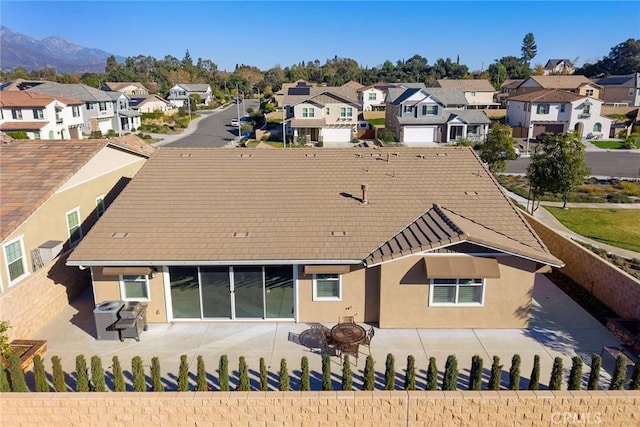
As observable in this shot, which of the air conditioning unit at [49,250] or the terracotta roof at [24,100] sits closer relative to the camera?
the air conditioning unit at [49,250]

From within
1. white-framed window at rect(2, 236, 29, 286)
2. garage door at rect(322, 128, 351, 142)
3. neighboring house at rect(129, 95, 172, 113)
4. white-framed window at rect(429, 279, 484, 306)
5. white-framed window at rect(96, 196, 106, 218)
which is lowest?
white-framed window at rect(429, 279, 484, 306)

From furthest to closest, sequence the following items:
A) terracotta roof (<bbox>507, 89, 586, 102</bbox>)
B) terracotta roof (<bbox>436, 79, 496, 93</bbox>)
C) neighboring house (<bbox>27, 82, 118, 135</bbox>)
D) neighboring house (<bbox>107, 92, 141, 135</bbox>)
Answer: terracotta roof (<bbox>436, 79, 496, 93</bbox>)
neighboring house (<bbox>107, 92, 141, 135</bbox>)
neighboring house (<bbox>27, 82, 118, 135</bbox>)
terracotta roof (<bbox>507, 89, 586, 102</bbox>)

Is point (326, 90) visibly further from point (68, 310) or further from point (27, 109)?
point (68, 310)

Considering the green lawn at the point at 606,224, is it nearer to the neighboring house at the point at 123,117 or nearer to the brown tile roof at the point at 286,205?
the brown tile roof at the point at 286,205

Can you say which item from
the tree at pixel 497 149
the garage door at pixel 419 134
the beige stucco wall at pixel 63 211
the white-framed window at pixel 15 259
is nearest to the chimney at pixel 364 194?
the beige stucco wall at pixel 63 211

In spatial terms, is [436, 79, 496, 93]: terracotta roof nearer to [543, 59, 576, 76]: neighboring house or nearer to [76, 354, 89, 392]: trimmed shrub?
[76, 354, 89, 392]: trimmed shrub

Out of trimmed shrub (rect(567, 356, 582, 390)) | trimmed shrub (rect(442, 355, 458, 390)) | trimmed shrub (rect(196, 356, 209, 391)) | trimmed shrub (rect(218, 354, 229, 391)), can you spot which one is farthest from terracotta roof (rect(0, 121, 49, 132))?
trimmed shrub (rect(567, 356, 582, 390))

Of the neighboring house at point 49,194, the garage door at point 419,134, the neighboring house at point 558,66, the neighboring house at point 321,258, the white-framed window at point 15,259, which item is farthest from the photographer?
the neighboring house at point 558,66
